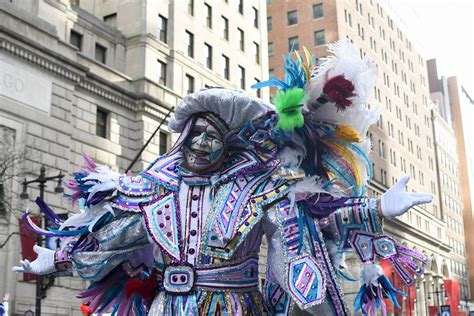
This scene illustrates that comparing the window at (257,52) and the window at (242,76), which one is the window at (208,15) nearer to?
the window at (242,76)

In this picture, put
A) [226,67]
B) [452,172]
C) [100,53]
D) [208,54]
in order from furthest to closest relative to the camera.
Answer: [452,172], [226,67], [208,54], [100,53]

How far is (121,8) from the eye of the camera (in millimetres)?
27625

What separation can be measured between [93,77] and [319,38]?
28.8 m

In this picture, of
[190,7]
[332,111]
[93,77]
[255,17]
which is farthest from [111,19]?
[332,111]

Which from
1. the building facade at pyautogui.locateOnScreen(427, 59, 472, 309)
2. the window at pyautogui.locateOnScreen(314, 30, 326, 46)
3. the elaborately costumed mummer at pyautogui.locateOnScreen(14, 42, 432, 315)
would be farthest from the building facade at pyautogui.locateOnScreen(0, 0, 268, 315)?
the building facade at pyautogui.locateOnScreen(427, 59, 472, 309)

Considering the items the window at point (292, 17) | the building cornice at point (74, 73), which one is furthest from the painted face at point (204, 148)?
the window at point (292, 17)

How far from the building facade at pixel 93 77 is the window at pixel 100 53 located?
1.6 inches

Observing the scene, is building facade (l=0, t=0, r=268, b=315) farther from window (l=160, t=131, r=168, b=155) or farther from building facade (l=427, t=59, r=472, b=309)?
building facade (l=427, t=59, r=472, b=309)

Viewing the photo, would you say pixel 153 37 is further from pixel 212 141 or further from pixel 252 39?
pixel 212 141

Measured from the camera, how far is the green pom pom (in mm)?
4812

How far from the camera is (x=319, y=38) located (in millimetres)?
49344

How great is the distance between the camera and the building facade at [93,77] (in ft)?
64.7

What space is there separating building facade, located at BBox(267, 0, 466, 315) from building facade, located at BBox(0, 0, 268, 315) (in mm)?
14970

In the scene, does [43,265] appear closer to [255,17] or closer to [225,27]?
[225,27]
